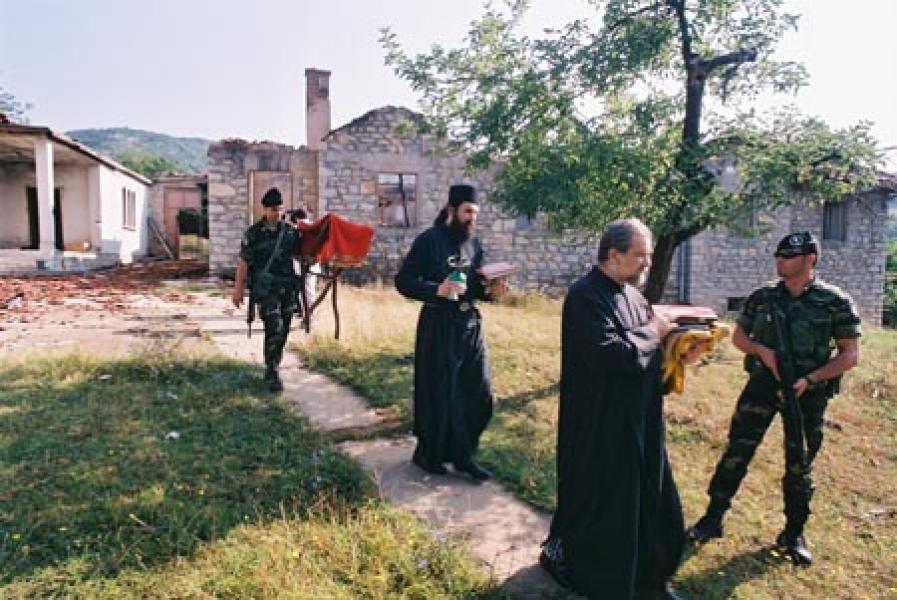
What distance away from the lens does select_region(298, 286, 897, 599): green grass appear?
322 centimetres

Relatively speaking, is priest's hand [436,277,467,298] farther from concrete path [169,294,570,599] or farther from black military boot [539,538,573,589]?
black military boot [539,538,573,589]

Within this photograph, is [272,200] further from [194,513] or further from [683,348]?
[683,348]

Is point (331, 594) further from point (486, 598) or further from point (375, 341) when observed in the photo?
point (375, 341)

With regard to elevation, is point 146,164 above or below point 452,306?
above

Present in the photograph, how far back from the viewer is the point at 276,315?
546 centimetres

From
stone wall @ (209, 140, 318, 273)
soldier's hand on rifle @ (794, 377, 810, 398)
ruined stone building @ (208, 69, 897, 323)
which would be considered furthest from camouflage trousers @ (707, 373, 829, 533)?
stone wall @ (209, 140, 318, 273)

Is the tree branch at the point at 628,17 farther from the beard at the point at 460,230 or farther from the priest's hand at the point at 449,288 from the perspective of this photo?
the priest's hand at the point at 449,288

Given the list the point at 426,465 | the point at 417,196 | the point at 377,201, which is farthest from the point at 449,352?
the point at 417,196

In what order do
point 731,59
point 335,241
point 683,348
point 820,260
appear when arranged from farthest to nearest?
point 820,260 < point 335,241 < point 731,59 < point 683,348

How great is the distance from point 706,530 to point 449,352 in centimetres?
174

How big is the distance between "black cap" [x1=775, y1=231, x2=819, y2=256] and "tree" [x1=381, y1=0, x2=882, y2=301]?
2629 millimetres

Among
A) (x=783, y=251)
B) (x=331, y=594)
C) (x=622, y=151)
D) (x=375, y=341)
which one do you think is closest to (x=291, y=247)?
(x=375, y=341)

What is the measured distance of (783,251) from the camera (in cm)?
323

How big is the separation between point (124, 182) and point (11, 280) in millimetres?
8793
